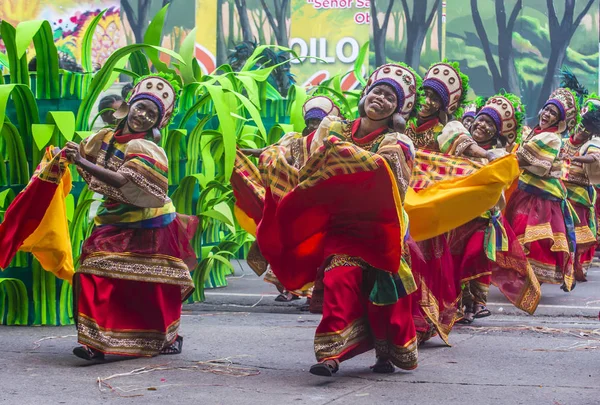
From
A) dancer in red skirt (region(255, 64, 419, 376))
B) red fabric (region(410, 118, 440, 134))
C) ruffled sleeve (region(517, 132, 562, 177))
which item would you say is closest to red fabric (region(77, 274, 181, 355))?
dancer in red skirt (region(255, 64, 419, 376))

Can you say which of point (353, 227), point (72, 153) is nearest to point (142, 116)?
point (72, 153)

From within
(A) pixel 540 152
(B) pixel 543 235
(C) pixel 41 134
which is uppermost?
(C) pixel 41 134

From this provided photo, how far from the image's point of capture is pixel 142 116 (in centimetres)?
705

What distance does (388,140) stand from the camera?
6.53m

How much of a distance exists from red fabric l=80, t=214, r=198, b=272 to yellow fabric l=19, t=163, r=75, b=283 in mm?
749

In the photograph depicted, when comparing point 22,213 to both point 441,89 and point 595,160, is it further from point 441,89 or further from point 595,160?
point 595,160

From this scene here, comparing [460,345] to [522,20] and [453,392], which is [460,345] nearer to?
[453,392]

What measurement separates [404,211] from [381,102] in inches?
26.3

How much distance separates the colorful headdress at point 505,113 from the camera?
907cm

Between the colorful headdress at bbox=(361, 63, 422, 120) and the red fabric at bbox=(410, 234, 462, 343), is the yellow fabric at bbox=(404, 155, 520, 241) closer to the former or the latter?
the red fabric at bbox=(410, 234, 462, 343)

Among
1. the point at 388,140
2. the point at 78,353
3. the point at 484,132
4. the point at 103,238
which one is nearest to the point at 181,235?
the point at 103,238

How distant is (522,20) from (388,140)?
63.2 ft

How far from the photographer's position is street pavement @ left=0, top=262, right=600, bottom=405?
19.6 ft

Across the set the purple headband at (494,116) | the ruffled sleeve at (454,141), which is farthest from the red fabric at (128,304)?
the purple headband at (494,116)
